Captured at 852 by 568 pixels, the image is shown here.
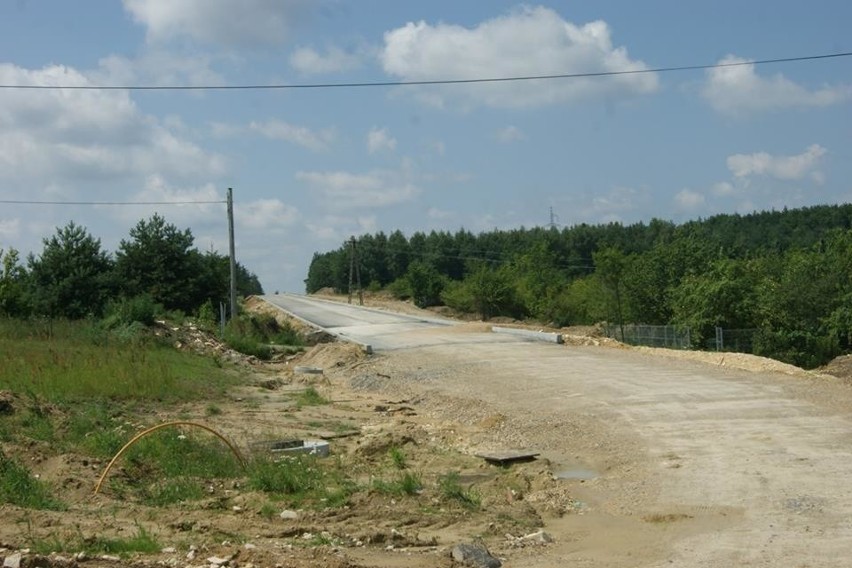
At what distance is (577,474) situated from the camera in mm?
13992

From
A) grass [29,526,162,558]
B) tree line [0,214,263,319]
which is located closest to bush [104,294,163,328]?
tree line [0,214,263,319]

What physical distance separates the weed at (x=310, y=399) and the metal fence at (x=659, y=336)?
2230cm

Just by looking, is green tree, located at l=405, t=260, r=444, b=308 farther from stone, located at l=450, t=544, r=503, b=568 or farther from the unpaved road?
stone, located at l=450, t=544, r=503, b=568

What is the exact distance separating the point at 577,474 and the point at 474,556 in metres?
5.73

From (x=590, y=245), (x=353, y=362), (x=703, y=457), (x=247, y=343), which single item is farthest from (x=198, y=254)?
(x=590, y=245)

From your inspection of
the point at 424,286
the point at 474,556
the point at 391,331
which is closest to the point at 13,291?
the point at 391,331

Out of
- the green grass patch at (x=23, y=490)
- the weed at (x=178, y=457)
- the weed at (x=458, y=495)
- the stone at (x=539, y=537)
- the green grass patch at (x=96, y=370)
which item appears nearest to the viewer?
the stone at (x=539, y=537)

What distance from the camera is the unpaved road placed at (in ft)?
30.9

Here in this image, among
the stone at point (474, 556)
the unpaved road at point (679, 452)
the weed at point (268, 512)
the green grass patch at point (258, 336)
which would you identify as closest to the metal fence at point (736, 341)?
the green grass patch at point (258, 336)

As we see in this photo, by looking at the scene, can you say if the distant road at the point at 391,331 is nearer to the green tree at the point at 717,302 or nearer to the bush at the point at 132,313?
the bush at the point at 132,313

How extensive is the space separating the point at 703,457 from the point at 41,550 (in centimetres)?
900

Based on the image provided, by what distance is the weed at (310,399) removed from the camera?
23359mm

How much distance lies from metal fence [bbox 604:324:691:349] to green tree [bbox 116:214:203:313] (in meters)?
23.6

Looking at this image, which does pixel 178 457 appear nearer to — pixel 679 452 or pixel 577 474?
pixel 577 474
